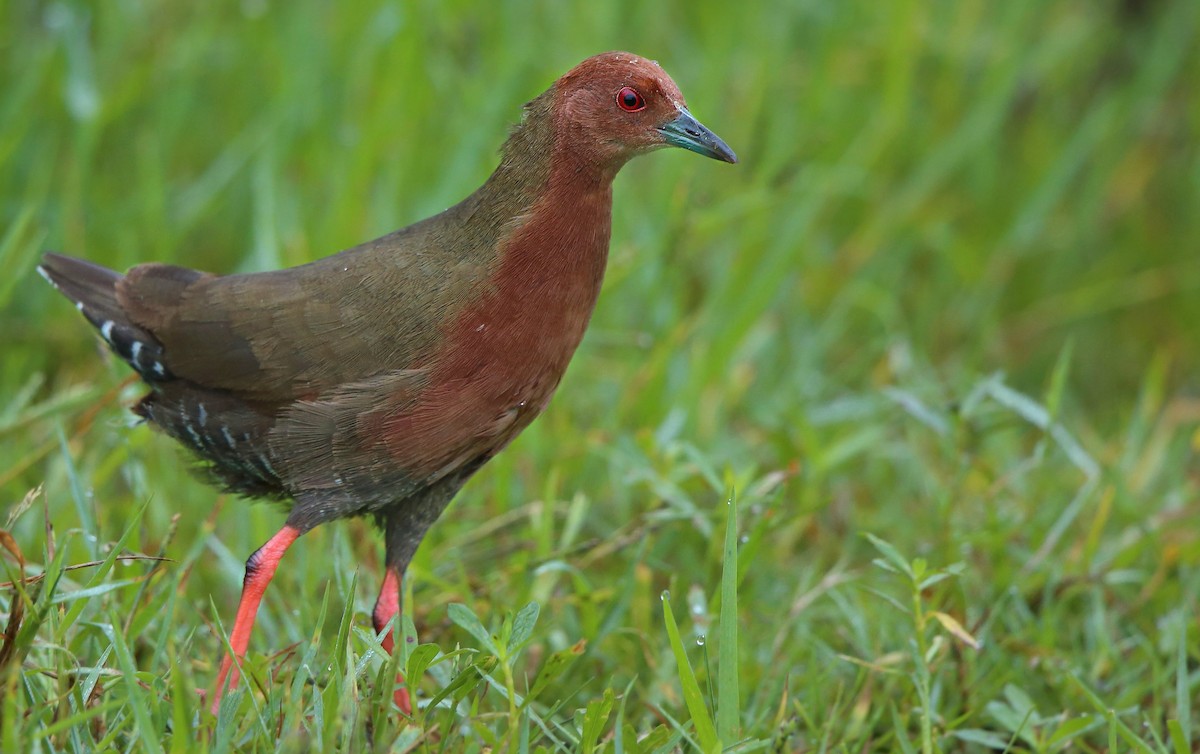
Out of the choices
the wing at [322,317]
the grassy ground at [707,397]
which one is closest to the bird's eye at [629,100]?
the wing at [322,317]

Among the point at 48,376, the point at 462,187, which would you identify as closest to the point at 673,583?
the point at 462,187

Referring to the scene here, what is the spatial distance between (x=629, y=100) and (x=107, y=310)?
4.42 feet

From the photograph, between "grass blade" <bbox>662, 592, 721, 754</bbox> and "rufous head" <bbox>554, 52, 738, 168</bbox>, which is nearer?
"grass blade" <bbox>662, 592, 721, 754</bbox>

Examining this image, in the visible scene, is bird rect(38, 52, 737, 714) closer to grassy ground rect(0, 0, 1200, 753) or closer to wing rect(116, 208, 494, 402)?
wing rect(116, 208, 494, 402)

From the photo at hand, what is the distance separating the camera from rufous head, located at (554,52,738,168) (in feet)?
10.1

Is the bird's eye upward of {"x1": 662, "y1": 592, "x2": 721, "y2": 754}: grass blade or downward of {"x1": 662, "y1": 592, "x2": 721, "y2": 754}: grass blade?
upward

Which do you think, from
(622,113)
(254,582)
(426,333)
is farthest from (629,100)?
(254,582)

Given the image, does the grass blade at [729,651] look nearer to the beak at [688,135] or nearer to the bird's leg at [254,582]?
the beak at [688,135]

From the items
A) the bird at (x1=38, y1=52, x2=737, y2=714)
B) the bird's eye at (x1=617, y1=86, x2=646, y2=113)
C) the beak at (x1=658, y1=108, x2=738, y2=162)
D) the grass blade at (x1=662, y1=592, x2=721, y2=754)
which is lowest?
the grass blade at (x1=662, y1=592, x2=721, y2=754)

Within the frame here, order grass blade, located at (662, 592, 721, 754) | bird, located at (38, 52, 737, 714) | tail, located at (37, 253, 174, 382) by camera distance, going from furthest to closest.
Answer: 1. tail, located at (37, 253, 174, 382)
2. bird, located at (38, 52, 737, 714)
3. grass blade, located at (662, 592, 721, 754)

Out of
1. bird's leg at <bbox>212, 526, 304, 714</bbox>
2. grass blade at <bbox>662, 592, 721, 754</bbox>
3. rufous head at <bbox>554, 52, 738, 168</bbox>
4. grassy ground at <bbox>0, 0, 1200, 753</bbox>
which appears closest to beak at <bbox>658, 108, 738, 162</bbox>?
rufous head at <bbox>554, 52, 738, 168</bbox>

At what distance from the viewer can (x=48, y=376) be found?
4.76 metres

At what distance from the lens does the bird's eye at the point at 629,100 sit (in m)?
3.08

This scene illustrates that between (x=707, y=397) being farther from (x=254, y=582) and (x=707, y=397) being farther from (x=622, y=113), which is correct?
(x=254, y=582)
